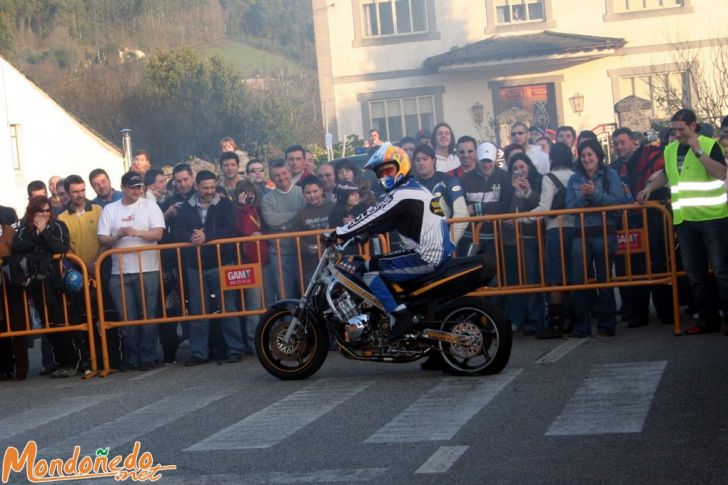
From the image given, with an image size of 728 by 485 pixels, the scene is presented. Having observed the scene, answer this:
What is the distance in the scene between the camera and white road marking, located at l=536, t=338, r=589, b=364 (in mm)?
11047

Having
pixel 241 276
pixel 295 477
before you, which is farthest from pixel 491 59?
pixel 295 477

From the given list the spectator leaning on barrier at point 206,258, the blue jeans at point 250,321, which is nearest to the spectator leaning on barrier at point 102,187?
the spectator leaning on barrier at point 206,258

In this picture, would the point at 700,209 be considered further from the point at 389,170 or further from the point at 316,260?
the point at 316,260

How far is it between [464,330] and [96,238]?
4871 millimetres

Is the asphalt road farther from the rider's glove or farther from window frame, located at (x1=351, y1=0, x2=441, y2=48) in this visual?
window frame, located at (x1=351, y1=0, x2=441, y2=48)

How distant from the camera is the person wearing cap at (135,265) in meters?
13.0

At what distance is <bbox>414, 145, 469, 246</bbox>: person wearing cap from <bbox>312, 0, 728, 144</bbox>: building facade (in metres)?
29.9

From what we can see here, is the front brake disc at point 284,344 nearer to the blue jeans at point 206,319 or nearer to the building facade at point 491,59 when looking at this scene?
the blue jeans at point 206,319

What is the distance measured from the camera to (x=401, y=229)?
10.5 m

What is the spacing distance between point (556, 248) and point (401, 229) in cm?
276

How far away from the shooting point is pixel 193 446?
8320 mm

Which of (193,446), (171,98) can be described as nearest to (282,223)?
(193,446)

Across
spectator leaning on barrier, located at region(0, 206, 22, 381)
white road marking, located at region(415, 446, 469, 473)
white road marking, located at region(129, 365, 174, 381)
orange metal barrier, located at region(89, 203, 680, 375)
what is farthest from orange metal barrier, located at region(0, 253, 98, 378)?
white road marking, located at region(415, 446, 469, 473)

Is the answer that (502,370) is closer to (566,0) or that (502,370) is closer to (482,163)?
(482,163)
